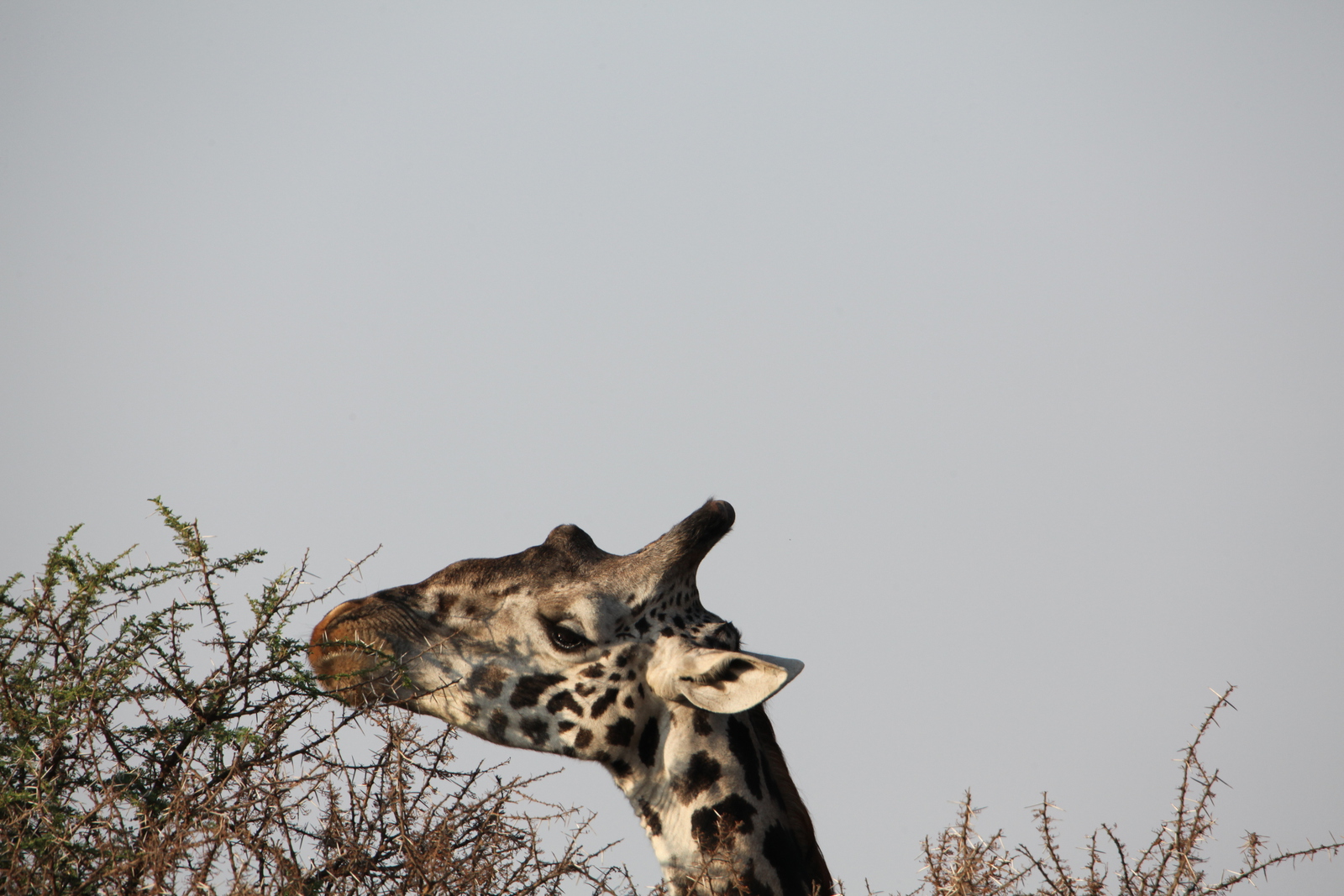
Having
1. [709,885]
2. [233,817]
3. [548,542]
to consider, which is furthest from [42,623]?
[709,885]

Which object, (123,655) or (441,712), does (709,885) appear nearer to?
(441,712)

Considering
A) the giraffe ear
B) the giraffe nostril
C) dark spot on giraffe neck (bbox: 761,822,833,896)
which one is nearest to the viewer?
the giraffe ear

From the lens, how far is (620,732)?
4.04 meters

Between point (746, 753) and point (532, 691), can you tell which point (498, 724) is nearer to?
point (532, 691)

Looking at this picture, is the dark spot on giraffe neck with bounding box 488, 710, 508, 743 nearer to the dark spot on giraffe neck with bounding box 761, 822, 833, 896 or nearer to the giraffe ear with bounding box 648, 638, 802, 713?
the giraffe ear with bounding box 648, 638, 802, 713

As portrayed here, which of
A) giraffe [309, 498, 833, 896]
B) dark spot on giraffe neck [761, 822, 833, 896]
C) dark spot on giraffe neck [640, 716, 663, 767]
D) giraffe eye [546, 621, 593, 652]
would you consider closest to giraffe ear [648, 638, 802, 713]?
giraffe [309, 498, 833, 896]

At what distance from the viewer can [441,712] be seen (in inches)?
167

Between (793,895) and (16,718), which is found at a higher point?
(16,718)

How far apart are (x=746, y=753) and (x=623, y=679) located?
478mm

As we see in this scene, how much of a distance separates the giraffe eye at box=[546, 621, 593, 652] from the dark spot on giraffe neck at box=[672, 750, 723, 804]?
0.55 meters

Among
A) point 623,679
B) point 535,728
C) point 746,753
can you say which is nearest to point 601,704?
point 623,679

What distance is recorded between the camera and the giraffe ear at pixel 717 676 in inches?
147

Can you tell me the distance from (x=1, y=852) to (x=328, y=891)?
0.82 metres

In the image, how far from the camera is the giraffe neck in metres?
3.79
